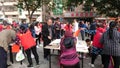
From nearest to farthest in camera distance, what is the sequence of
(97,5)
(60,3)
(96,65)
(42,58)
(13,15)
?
(96,65), (42,58), (97,5), (60,3), (13,15)

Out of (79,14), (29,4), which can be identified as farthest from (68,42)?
(79,14)

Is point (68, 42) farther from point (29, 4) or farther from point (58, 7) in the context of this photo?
point (58, 7)

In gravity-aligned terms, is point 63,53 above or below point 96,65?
above

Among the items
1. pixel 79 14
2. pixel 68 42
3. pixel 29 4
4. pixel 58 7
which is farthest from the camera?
pixel 79 14

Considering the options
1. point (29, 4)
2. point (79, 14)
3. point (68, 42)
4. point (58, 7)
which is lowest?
point (79, 14)

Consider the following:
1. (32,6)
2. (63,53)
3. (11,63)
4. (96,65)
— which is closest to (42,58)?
(11,63)

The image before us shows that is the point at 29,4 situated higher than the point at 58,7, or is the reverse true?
the point at 29,4

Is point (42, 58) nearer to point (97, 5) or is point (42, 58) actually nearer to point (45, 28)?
point (45, 28)

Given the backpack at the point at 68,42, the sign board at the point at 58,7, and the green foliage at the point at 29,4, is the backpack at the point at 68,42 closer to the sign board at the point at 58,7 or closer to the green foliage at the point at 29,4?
the green foliage at the point at 29,4

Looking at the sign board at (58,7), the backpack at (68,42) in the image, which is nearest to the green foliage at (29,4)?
the sign board at (58,7)

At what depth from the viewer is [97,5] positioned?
25781 mm

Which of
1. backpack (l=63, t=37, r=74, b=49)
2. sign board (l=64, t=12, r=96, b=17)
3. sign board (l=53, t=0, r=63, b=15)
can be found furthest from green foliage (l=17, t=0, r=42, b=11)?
backpack (l=63, t=37, r=74, b=49)

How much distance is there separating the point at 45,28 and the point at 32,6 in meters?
32.9

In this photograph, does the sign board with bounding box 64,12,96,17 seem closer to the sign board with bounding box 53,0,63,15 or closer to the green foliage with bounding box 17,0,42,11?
the sign board with bounding box 53,0,63,15
